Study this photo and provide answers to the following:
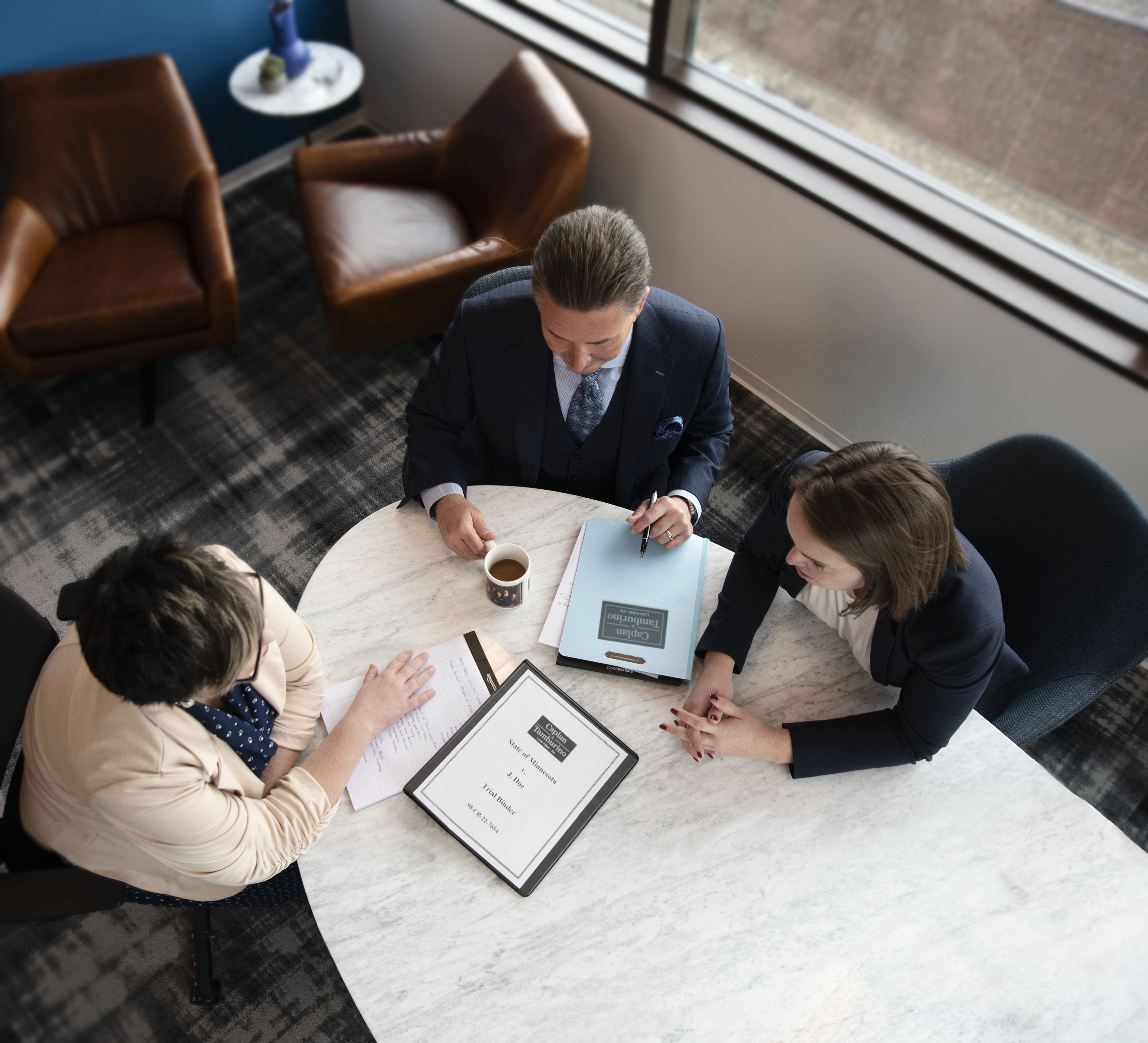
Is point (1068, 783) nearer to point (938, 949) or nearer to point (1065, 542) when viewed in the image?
point (1065, 542)

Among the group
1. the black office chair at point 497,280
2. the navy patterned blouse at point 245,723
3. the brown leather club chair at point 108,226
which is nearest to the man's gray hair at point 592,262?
the black office chair at point 497,280

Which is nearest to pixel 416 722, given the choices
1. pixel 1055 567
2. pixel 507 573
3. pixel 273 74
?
pixel 507 573

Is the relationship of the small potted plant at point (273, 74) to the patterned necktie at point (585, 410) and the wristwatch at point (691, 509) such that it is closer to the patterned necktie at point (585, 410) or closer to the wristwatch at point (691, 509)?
the patterned necktie at point (585, 410)

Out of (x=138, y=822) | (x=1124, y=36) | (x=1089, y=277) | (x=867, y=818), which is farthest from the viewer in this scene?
(x=1089, y=277)

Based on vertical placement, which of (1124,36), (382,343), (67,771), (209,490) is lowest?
(209,490)

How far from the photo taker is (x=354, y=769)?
1.47 m

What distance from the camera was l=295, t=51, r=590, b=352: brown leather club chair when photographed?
8.89 feet

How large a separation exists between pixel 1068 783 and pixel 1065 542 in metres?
1.14

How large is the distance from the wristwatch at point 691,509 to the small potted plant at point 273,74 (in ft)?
8.78

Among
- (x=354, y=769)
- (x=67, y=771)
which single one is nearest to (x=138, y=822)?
(x=67, y=771)

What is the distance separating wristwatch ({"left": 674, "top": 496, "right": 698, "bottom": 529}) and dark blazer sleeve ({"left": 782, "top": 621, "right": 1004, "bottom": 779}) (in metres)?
0.55

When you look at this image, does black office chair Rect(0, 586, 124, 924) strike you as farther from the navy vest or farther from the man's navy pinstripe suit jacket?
the navy vest

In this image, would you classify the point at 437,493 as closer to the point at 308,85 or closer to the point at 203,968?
the point at 203,968

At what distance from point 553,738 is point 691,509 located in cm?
65
